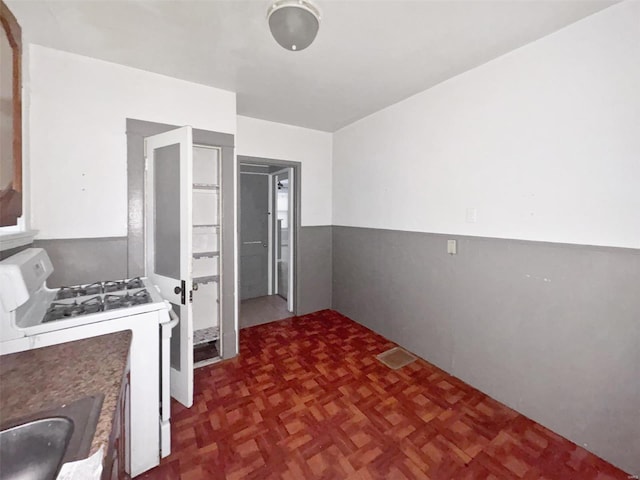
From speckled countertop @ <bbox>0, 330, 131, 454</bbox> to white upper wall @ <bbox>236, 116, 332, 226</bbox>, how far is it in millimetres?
2461

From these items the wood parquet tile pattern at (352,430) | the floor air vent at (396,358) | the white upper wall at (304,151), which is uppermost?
the white upper wall at (304,151)

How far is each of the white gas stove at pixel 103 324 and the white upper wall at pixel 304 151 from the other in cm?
209

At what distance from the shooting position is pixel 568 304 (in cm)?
171

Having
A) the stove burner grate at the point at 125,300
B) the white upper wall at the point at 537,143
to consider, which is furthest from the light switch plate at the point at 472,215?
the stove burner grate at the point at 125,300

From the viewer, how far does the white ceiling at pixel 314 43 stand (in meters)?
1.50

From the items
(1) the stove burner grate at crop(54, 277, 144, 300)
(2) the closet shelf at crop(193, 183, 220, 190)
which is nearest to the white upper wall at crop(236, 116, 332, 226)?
(2) the closet shelf at crop(193, 183, 220, 190)

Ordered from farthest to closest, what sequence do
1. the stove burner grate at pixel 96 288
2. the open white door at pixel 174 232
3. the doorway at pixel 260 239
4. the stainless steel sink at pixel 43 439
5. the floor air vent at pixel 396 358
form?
the doorway at pixel 260 239
the floor air vent at pixel 396 358
the open white door at pixel 174 232
the stove burner grate at pixel 96 288
the stainless steel sink at pixel 43 439

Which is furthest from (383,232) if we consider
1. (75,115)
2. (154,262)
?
(75,115)

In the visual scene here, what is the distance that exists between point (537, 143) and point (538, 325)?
1.23 meters

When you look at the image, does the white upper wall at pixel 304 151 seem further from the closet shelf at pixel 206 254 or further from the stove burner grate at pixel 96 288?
the stove burner grate at pixel 96 288

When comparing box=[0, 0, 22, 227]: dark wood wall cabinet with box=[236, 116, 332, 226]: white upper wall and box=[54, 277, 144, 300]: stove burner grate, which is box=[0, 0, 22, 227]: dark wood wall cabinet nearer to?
box=[54, 277, 144, 300]: stove burner grate

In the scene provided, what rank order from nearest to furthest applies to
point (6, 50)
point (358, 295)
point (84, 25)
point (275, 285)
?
point (6, 50), point (84, 25), point (358, 295), point (275, 285)

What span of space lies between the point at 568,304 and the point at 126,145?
3.33m

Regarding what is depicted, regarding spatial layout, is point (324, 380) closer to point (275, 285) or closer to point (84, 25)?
point (275, 285)
